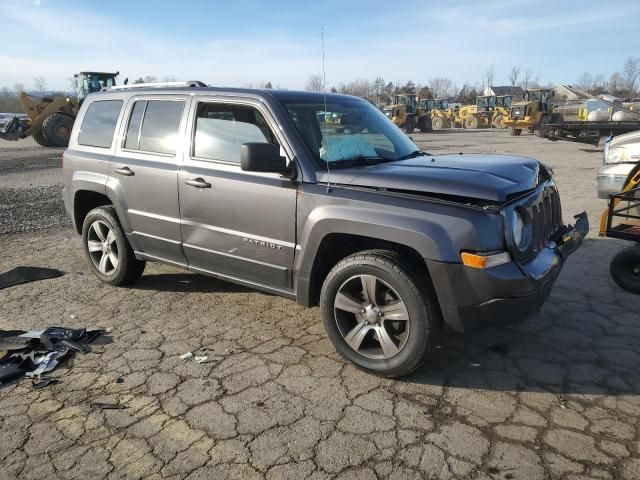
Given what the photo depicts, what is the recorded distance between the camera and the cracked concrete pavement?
2.55 m

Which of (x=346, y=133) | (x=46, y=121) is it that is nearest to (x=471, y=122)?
(x=46, y=121)

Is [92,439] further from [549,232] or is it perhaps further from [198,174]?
[549,232]

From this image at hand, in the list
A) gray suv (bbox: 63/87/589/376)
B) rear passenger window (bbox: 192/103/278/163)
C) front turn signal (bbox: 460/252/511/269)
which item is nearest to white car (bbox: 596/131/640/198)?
gray suv (bbox: 63/87/589/376)

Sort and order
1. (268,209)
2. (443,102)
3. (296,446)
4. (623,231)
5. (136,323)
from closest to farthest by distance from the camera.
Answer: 1. (296,446)
2. (268,209)
3. (136,323)
4. (623,231)
5. (443,102)

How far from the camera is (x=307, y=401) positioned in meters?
3.11

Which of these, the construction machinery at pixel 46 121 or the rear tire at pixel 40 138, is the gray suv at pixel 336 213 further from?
the rear tire at pixel 40 138

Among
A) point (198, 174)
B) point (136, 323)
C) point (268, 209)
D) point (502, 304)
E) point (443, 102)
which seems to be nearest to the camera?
point (502, 304)

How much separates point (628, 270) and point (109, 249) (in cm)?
511

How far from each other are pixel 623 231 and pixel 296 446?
3.95m

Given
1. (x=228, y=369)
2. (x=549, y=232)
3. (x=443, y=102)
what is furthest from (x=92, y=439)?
(x=443, y=102)

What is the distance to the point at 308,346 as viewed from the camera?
3.84m

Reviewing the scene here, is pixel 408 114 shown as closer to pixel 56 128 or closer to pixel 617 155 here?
pixel 56 128

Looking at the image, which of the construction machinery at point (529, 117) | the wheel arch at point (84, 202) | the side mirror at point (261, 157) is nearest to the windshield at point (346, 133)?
the side mirror at point (261, 157)

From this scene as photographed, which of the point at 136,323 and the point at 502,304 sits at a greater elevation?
the point at 502,304
